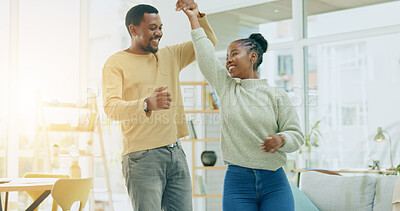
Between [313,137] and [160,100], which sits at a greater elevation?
[160,100]

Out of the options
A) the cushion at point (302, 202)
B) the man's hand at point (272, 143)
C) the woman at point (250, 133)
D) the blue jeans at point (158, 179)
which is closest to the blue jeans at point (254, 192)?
the woman at point (250, 133)

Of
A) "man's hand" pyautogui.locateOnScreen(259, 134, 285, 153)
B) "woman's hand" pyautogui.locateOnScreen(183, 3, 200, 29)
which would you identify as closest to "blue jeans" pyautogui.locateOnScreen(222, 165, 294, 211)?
"man's hand" pyautogui.locateOnScreen(259, 134, 285, 153)

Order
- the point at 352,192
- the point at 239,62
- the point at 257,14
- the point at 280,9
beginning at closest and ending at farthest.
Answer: the point at 239,62 < the point at 352,192 < the point at 280,9 < the point at 257,14

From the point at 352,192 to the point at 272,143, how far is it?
2007mm

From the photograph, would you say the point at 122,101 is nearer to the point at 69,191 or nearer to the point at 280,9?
the point at 69,191

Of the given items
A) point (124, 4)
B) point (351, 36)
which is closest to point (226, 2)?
point (124, 4)

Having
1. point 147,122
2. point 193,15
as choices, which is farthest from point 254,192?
point 193,15

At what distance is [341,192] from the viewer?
11.3 feet

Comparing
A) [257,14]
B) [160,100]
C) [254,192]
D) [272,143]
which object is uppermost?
[257,14]

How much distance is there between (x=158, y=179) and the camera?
1901 millimetres

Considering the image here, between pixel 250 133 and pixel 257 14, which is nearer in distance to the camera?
pixel 250 133

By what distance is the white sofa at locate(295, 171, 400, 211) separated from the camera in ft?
10.8

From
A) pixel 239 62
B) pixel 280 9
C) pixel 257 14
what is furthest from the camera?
pixel 257 14

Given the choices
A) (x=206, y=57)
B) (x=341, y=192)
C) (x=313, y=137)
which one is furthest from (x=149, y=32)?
(x=313, y=137)
